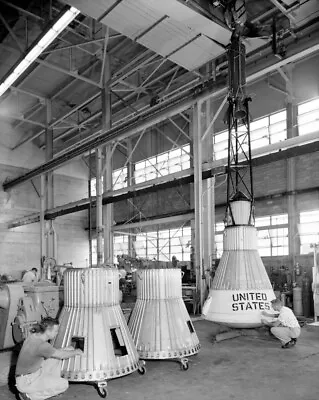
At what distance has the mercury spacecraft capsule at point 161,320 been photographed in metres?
5.80

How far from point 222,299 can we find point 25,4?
12414 millimetres

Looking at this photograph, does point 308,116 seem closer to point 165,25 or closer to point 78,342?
point 165,25

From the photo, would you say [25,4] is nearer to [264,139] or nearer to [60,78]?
[60,78]

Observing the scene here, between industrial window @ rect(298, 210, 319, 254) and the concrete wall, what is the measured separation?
1385 centimetres

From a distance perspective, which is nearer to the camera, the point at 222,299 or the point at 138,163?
the point at 222,299

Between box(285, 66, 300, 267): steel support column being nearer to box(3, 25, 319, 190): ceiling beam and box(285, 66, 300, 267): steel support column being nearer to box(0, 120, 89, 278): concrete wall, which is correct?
box(3, 25, 319, 190): ceiling beam

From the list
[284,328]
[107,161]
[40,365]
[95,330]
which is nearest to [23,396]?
[40,365]

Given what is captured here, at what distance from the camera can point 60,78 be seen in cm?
1764

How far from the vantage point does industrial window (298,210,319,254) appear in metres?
13.4

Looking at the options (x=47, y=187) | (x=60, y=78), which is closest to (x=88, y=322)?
(x=60, y=78)

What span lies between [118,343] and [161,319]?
768 millimetres

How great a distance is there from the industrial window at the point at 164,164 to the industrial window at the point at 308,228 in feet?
19.6

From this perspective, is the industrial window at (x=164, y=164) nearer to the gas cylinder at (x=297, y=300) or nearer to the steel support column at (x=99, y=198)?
the steel support column at (x=99, y=198)

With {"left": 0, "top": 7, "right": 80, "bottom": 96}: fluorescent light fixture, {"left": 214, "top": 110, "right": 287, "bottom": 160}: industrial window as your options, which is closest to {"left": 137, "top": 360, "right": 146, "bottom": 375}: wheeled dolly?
{"left": 0, "top": 7, "right": 80, "bottom": 96}: fluorescent light fixture
